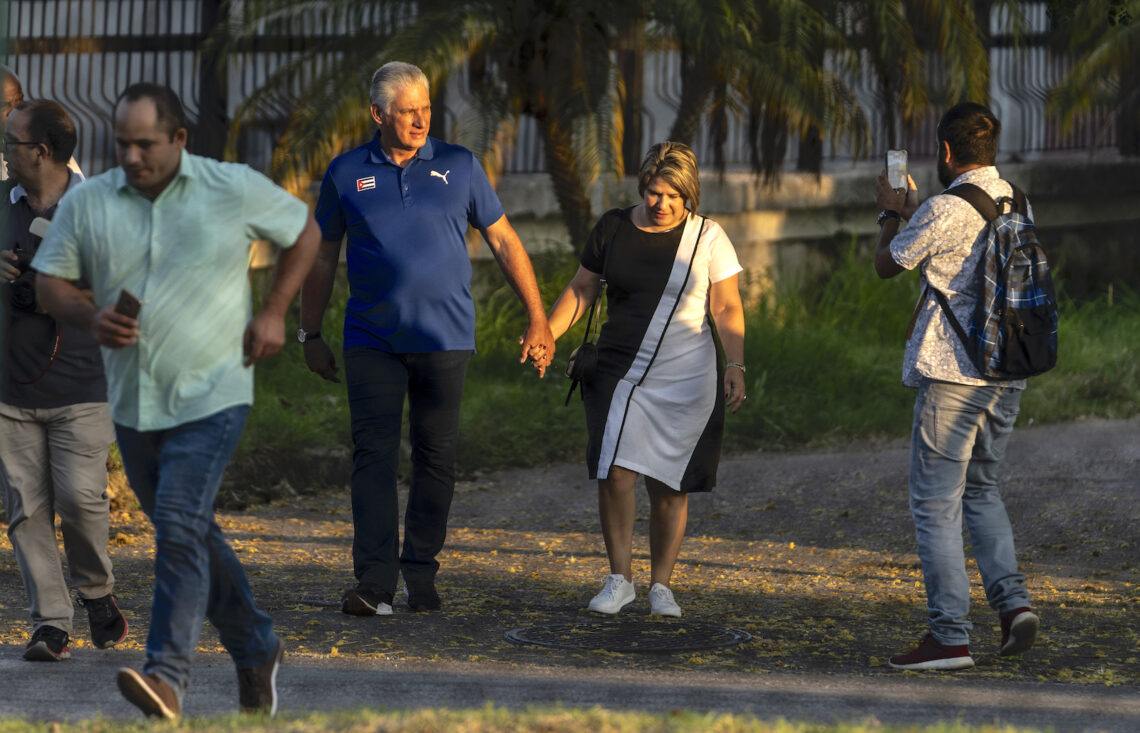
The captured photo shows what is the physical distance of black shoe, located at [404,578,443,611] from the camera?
622cm

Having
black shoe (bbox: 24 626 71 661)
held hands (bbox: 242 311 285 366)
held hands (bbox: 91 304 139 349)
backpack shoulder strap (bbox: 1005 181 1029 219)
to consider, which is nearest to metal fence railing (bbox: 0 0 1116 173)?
backpack shoulder strap (bbox: 1005 181 1029 219)

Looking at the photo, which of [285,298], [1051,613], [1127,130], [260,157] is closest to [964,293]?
[1051,613]

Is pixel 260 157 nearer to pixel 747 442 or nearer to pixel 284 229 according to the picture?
pixel 747 442

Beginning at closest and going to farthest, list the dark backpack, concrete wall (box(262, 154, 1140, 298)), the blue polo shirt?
the dark backpack < the blue polo shirt < concrete wall (box(262, 154, 1140, 298))

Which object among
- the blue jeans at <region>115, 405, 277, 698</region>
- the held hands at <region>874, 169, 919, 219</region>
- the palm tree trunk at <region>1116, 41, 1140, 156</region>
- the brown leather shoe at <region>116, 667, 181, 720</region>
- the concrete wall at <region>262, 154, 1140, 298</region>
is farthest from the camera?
the palm tree trunk at <region>1116, 41, 1140, 156</region>

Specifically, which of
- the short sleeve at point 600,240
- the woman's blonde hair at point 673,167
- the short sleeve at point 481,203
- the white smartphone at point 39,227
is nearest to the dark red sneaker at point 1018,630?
the woman's blonde hair at point 673,167

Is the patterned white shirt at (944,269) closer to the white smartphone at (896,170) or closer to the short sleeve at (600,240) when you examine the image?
the white smartphone at (896,170)

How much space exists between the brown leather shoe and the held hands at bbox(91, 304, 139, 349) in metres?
0.77

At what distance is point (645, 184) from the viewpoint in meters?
6.21

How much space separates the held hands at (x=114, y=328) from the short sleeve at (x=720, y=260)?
270 centimetres

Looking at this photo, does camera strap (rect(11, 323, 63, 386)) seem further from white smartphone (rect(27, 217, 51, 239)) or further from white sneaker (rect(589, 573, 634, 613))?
white sneaker (rect(589, 573, 634, 613))

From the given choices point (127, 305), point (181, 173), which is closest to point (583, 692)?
point (127, 305)

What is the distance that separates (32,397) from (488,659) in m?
1.63

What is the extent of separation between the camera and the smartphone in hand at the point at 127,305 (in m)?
4.02
